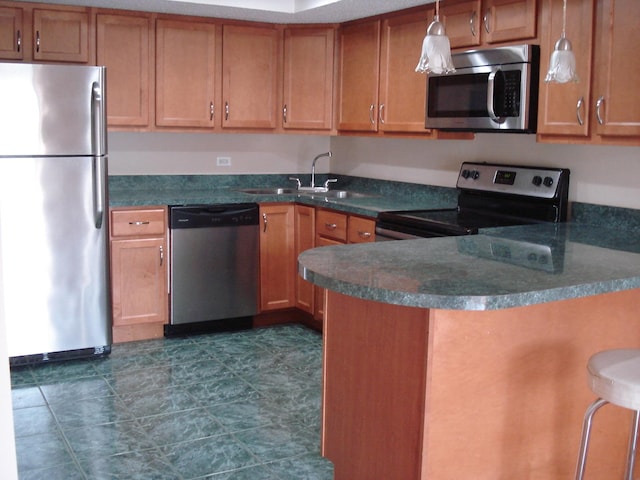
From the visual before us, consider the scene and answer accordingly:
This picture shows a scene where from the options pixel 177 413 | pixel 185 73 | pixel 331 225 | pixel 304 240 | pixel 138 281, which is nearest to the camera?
pixel 177 413

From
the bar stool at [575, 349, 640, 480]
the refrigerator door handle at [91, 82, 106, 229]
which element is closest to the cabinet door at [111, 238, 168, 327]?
the refrigerator door handle at [91, 82, 106, 229]

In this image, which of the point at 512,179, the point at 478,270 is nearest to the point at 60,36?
the point at 512,179

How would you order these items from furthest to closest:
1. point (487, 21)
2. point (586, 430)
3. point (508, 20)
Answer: point (487, 21)
point (508, 20)
point (586, 430)

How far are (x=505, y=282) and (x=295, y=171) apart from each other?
11.9 feet

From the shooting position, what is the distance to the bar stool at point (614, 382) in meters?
2.10

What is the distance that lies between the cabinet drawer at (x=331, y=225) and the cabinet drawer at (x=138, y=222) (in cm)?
99

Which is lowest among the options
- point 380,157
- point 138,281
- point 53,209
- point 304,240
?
point 138,281

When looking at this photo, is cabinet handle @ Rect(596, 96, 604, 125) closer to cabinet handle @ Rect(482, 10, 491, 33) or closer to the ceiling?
cabinet handle @ Rect(482, 10, 491, 33)

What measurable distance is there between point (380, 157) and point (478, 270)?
295cm

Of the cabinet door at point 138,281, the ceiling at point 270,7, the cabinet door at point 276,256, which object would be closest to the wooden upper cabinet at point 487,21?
the ceiling at point 270,7

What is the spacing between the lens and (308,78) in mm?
5207

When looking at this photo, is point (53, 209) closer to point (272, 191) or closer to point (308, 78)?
point (272, 191)

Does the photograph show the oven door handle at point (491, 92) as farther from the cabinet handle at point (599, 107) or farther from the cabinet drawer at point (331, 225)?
the cabinet drawer at point (331, 225)

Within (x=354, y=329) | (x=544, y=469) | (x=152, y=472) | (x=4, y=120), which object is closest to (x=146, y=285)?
(x=4, y=120)
